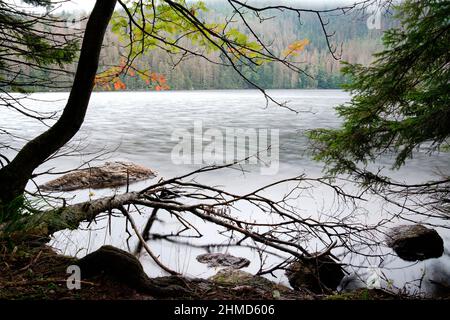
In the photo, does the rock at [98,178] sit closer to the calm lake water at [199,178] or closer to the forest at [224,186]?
the forest at [224,186]

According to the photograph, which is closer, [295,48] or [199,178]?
[295,48]

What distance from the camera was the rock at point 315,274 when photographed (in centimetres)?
524

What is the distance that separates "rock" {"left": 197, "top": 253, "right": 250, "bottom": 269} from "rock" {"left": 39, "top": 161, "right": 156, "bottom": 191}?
524cm

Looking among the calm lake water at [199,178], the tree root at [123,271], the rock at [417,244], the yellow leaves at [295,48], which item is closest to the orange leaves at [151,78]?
the calm lake water at [199,178]

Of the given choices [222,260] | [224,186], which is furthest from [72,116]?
[222,260]

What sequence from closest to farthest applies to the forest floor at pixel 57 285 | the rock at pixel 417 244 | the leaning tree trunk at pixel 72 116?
1. the forest floor at pixel 57 285
2. the leaning tree trunk at pixel 72 116
3. the rock at pixel 417 244

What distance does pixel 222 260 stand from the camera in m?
6.52

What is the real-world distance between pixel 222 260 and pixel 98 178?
6.95 metres

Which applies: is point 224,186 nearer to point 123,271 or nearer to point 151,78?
point 151,78

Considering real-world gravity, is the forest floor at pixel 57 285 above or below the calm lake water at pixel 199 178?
above

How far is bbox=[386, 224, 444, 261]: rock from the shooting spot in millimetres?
7168

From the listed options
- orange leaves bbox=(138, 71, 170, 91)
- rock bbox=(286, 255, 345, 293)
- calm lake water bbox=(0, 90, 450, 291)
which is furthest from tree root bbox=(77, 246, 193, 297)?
rock bbox=(286, 255, 345, 293)

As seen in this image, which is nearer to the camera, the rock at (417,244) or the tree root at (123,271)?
the tree root at (123,271)

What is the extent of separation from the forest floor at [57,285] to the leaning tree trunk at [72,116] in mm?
773
